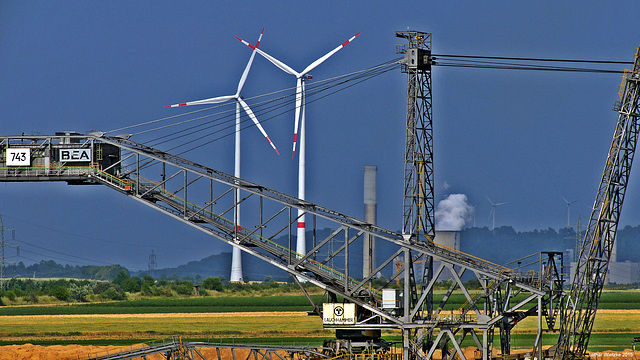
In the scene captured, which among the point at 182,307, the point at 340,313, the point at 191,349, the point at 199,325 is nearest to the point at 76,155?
the point at 191,349

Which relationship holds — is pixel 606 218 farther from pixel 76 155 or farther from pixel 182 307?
pixel 182 307

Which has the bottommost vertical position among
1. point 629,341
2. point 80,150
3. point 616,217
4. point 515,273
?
point 629,341

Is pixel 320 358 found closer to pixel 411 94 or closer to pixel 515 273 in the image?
pixel 515 273

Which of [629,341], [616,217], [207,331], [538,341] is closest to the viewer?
[538,341]

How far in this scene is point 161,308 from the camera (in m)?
145

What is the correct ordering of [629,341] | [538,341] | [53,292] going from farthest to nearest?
[53,292]
[629,341]
[538,341]

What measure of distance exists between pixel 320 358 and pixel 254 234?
39.5 feet

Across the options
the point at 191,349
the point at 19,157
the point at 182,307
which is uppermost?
the point at 19,157

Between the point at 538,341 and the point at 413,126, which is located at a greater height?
the point at 413,126

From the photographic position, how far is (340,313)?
7288 cm

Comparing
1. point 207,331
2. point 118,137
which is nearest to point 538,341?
point 118,137

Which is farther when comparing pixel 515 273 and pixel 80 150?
pixel 80 150

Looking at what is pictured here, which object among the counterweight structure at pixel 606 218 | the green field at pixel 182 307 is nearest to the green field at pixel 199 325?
the green field at pixel 182 307

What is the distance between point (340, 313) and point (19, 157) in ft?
105
